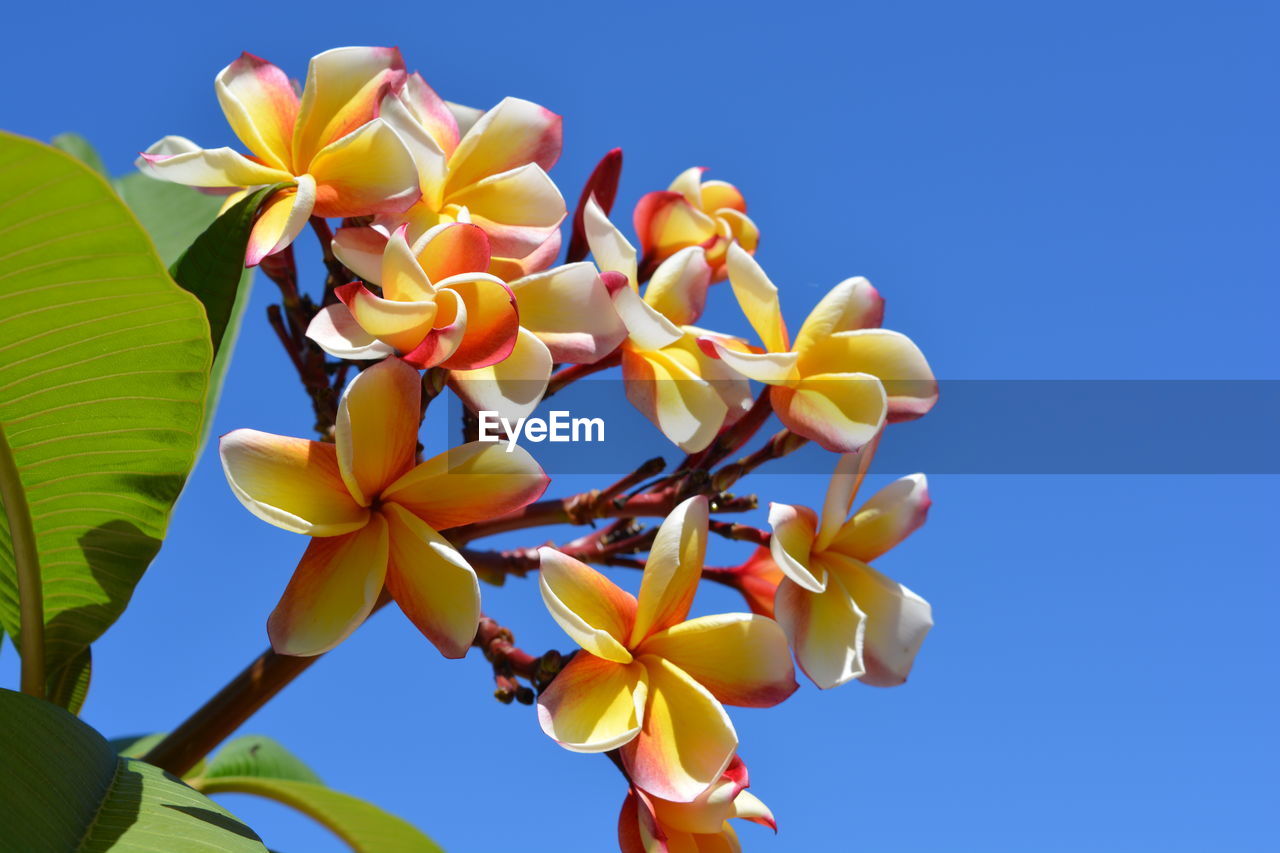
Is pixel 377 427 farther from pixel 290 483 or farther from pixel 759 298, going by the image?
pixel 759 298

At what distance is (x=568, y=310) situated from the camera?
0.93 metres

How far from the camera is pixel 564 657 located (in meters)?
0.93

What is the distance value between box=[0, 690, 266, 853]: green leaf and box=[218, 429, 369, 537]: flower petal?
217 millimetres

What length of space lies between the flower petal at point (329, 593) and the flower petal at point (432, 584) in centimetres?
1

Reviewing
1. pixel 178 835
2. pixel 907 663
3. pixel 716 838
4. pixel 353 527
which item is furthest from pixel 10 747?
pixel 907 663

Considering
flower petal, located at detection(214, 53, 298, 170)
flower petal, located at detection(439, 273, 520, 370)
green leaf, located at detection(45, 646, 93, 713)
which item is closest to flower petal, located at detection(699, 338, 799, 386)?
flower petal, located at detection(439, 273, 520, 370)

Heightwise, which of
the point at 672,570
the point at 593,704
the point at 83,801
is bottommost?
the point at 83,801

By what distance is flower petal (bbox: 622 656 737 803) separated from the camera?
824 millimetres

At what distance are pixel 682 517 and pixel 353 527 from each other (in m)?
0.25

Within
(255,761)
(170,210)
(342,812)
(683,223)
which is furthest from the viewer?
(170,210)

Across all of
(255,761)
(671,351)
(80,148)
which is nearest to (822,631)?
(671,351)

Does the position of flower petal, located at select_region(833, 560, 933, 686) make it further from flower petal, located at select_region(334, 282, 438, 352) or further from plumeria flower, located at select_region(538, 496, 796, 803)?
flower petal, located at select_region(334, 282, 438, 352)

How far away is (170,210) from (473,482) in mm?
1268

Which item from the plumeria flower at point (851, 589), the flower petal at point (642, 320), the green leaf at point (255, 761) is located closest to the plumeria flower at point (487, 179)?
the flower petal at point (642, 320)
